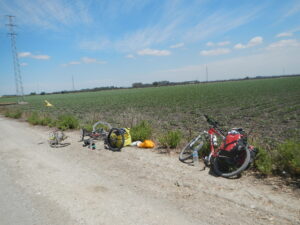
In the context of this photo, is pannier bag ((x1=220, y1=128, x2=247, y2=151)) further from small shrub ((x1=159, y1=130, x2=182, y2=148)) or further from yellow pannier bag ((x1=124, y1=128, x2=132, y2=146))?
yellow pannier bag ((x1=124, y1=128, x2=132, y2=146))

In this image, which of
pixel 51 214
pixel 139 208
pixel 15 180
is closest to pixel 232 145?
pixel 139 208

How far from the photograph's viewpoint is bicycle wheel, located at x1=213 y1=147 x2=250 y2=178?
4066 millimetres

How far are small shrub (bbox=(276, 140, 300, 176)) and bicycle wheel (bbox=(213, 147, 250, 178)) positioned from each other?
0.69 m

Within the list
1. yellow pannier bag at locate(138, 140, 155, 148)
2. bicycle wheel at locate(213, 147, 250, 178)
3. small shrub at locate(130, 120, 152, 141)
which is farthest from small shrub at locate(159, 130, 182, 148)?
bicycle wheel at locate(213, 147, 250, 178)

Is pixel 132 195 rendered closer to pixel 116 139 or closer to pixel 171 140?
pixel 171 140

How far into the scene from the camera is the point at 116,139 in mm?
6684

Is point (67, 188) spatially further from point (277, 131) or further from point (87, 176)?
point (277, 131)

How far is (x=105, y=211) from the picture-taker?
3.08 m

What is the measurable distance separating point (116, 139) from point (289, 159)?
4.76 meters

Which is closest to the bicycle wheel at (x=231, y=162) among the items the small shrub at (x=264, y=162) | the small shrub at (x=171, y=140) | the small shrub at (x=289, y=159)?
the small shrub at (x=264, y=162)

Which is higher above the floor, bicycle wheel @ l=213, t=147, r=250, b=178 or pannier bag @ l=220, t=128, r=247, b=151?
pannier bag @ l=220, t=128, r=247, b=151

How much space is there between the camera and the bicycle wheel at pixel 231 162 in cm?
407

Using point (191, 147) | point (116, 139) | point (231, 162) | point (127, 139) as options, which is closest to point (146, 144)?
point (127, 139)

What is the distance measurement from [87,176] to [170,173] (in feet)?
6.11
